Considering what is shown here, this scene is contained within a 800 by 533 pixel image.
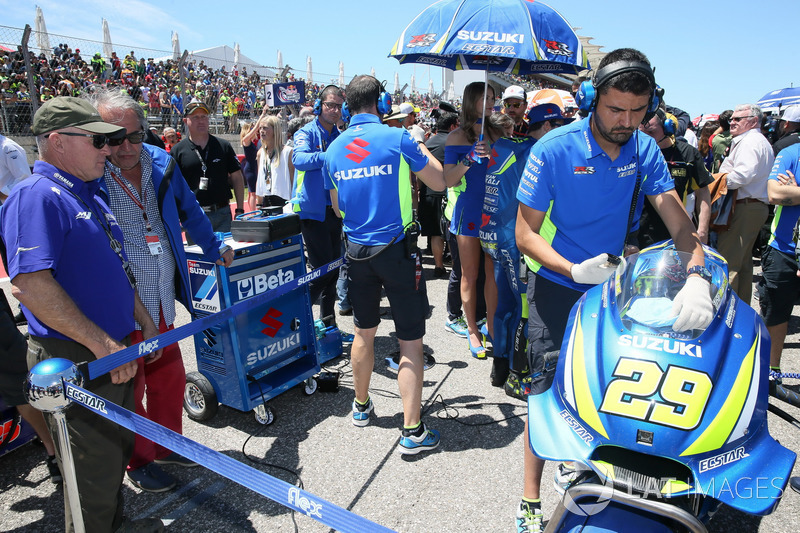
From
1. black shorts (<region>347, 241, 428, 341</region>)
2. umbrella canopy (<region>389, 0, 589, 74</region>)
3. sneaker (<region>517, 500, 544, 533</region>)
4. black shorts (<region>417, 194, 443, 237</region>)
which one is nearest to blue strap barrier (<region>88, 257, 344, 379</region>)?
black shorts (<region>347, 241, 428, 341</region>)

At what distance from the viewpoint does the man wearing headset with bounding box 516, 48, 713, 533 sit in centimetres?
231

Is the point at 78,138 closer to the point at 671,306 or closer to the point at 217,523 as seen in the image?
the point at 217,523

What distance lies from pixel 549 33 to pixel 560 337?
97.7 inches

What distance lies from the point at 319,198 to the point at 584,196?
2778 millimetres

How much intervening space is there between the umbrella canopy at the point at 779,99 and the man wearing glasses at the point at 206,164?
14.0 meters

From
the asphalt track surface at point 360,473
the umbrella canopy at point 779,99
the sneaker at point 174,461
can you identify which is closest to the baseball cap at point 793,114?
the asphalt track surface at point 360,473

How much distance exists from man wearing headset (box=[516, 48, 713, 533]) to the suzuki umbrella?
1310 millimetres

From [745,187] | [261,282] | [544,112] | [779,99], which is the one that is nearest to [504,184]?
[544,112]

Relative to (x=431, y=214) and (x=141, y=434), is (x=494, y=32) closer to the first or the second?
(x=141, y=434)

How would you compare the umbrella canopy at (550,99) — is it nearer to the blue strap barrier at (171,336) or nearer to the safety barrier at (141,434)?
the blue strap barrier at (171,336)

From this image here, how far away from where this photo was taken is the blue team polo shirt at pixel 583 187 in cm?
242

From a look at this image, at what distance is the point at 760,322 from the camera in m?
1.86

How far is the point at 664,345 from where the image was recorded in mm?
1646

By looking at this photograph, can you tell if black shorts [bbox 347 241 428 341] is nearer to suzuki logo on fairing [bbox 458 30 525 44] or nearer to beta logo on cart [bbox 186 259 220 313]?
beta logo on cart [bbox 186 259 220 313]
